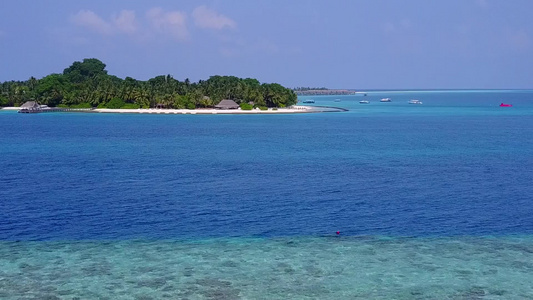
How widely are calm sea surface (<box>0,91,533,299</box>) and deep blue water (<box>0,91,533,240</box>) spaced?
0.62 ft

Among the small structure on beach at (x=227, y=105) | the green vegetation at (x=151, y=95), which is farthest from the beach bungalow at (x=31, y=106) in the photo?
the small structure on beach at (x=227, y=105)

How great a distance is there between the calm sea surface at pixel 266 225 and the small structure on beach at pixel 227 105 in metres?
114

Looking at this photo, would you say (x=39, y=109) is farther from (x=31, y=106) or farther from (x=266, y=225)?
(x=266, y=225)

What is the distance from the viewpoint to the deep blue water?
123 feet

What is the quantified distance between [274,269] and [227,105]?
162036 millimetres

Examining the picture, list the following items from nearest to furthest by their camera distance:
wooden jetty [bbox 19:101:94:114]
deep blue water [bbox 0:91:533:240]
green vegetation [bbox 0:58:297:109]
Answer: deep blue water [bbox 0:91:533:240] < wooden jetty [bbox 19:101:94:114] < green vegetation [bbox 0:58:297:109]

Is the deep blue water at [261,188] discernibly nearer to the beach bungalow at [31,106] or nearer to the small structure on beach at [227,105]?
the beach bungalow at [31,106]

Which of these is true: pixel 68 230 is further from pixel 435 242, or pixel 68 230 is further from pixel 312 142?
pixel 312 142

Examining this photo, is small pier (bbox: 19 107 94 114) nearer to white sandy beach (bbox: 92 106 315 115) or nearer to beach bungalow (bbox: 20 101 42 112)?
beach bungalow (bbox: 20 101 42 112)

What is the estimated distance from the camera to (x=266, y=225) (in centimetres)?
3778

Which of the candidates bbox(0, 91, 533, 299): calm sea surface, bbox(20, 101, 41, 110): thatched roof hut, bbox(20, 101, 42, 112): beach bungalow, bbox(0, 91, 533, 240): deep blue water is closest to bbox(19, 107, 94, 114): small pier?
bbox(20, 101, 42, 112): beach bungalow

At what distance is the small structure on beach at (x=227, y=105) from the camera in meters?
189

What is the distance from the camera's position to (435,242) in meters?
33.8

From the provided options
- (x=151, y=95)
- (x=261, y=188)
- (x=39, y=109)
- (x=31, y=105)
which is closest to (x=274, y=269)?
(x=261, y=188)
